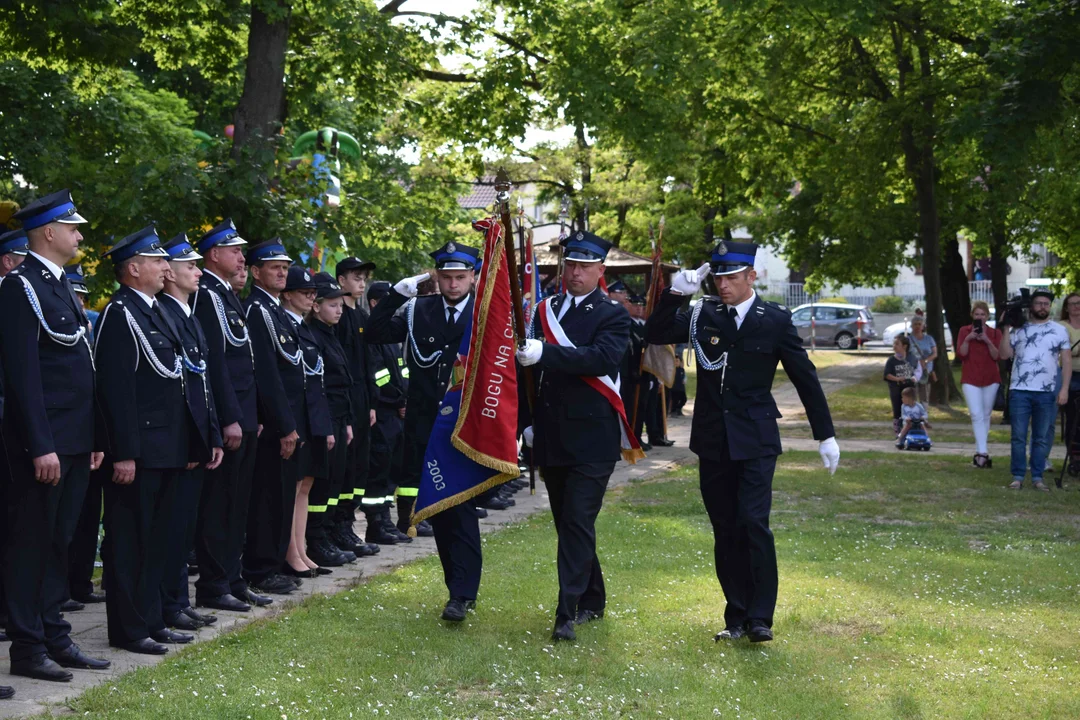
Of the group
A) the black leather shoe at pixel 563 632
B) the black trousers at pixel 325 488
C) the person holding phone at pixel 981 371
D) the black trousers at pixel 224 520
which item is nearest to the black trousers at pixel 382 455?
the black trousers at pixel 325 488

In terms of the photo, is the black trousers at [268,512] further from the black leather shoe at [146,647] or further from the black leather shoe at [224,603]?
the black leather shoe at [146,647]

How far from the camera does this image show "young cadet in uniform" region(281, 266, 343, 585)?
948 centimetres

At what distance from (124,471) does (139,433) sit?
0.22m

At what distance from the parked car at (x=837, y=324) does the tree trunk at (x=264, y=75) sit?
4060 cm

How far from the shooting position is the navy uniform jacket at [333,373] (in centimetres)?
1012

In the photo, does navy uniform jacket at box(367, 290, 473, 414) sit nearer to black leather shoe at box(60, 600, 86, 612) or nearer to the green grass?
the green grass

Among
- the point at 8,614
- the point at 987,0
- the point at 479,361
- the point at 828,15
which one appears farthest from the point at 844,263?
the point at 8,614

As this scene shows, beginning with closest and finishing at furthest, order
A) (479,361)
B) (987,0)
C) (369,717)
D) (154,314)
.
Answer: (369,717) → (154,314) → (479,361) → (987,0)

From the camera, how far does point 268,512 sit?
9195 millimetres

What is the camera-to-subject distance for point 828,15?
21453 millimetres

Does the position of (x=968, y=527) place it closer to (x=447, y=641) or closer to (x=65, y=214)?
(x=447, y=641)

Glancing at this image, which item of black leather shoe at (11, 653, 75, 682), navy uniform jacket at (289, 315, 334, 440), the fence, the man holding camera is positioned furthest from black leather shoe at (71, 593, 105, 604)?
the fence

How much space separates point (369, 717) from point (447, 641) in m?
1.56

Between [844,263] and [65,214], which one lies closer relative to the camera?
[65,214]
